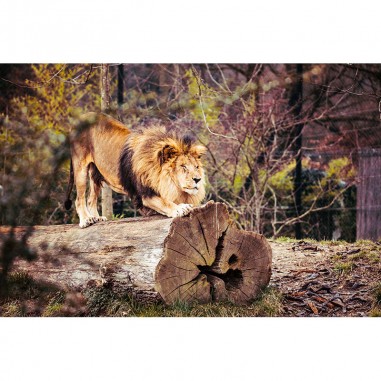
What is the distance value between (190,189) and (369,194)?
1986 millimetres

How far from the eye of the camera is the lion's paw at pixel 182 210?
511 cm

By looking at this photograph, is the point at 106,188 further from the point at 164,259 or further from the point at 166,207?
the point at 164,259

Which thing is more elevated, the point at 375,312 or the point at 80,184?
the point at 80,184

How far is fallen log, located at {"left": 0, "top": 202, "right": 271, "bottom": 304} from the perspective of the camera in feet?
16.6

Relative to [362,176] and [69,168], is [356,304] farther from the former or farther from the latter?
[69,168]

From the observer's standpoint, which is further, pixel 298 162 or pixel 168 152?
pixel 298 162

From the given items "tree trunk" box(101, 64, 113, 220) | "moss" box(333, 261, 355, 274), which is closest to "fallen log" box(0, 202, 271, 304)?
"tree trunk" box(101, 64, 113, 220)

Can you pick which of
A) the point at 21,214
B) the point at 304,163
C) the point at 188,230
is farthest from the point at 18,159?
the point at 304,163

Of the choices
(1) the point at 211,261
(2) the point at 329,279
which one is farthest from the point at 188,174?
(2) the point at 329,279

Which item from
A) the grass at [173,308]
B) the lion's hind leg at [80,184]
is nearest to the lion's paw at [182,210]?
the grass at [173,308]

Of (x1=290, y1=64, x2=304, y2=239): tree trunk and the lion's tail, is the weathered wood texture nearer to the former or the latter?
(x1=290, y1=64, x2=304, y2=239): tree trunk

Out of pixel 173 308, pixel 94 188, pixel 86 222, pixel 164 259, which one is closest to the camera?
pixel 164 259

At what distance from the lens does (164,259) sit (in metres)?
5.00

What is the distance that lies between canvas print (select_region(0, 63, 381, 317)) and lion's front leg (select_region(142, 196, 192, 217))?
13 millimetres
